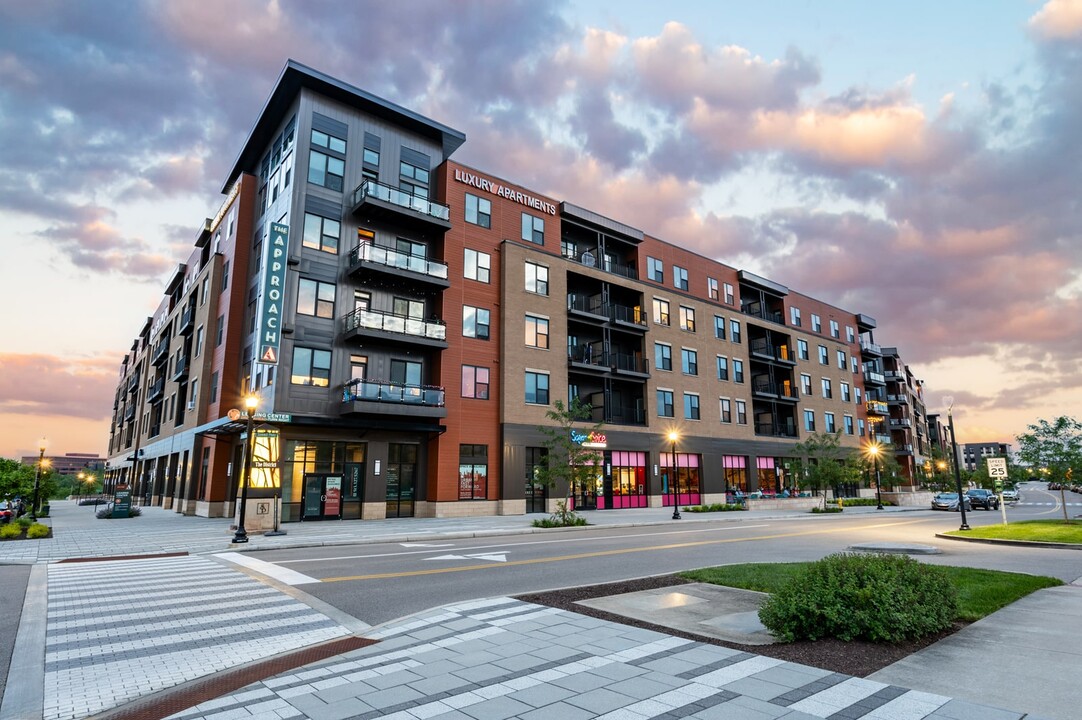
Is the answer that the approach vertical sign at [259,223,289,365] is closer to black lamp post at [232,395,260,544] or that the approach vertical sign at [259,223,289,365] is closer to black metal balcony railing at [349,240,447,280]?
black metal balcony railing at [349,240,447,280]

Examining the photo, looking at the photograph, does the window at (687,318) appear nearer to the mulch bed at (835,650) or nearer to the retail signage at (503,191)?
the retail signage at (503,191)

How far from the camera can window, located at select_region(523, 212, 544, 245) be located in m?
39.2

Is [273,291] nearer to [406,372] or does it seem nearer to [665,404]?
[406,372]

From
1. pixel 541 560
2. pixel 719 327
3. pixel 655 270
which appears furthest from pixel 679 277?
pixel 541 560

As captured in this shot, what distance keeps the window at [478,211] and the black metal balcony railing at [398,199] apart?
2.32m

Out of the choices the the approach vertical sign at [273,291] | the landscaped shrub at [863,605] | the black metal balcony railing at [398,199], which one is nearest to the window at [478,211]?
the black metal balcony railing at [398,199]

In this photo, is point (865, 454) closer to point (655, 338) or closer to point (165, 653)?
point (655, 338)

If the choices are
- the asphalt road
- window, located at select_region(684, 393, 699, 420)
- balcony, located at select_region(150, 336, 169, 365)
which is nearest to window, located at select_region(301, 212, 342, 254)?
the asphalt road

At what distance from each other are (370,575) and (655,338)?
35.5m

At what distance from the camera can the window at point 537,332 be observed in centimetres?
3725

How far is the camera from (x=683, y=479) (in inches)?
1785

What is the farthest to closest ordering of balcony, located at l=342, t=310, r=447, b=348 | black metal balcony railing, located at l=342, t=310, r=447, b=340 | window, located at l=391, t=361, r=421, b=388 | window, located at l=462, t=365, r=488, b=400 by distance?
window, located at l=462, t=365, r=488, b=400, window, located at l=391, t=361, r=421, b=388, black metal balcony railing, located at l=342, t=310, r=447, b=340, balcony, located at l=342, t=310, r=447, b=348

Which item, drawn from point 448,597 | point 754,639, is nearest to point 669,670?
point 754,639

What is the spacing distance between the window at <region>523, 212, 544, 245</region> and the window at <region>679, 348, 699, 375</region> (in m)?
15.3
